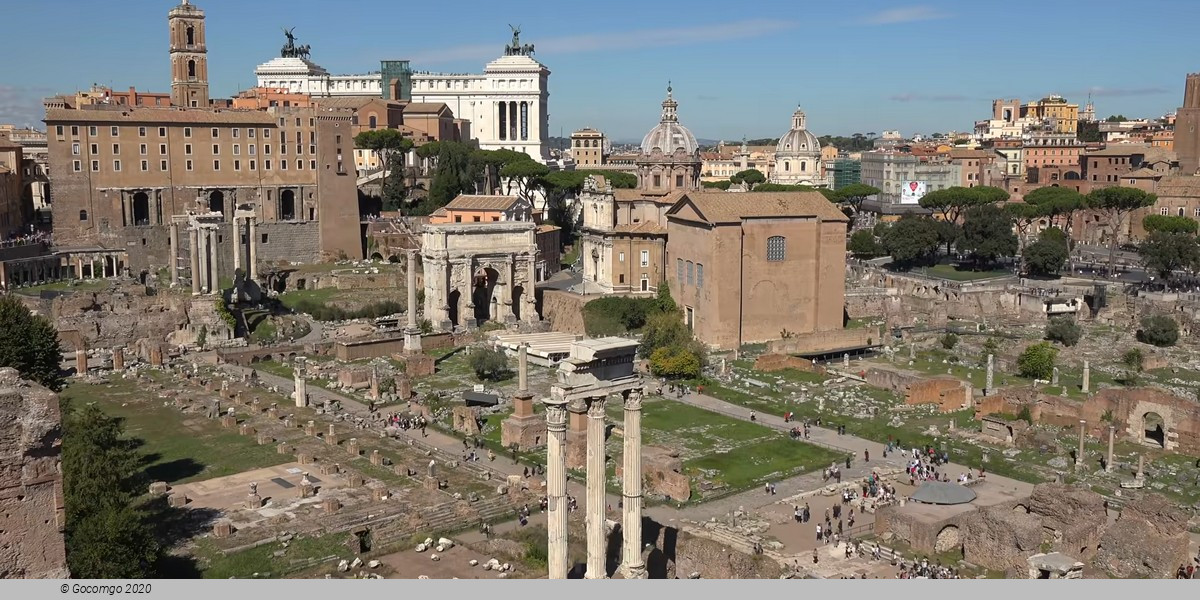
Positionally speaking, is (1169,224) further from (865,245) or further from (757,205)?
(757,205)

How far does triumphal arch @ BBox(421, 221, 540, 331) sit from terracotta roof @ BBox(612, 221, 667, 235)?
483cm

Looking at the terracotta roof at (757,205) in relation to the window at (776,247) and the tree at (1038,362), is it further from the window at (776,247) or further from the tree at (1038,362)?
the tree at (1038,362)

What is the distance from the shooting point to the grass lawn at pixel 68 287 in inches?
2096

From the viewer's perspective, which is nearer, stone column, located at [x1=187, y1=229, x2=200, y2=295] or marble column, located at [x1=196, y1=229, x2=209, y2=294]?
stone column, located at [x1=187, y1=229, x2=200, y2=295]

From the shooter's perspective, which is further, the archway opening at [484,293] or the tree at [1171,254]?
the tree at [1171,254]

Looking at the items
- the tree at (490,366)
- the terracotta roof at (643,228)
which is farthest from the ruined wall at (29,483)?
the terracotta roof at (643,228)

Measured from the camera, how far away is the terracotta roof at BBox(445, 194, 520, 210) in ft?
192

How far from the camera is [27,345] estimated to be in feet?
115

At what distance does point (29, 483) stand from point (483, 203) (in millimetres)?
42467

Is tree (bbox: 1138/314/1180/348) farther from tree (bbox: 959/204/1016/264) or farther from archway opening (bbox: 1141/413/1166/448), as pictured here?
tree (bbox: 959/204/1016/264)

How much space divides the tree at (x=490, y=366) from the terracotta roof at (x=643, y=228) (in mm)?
15275

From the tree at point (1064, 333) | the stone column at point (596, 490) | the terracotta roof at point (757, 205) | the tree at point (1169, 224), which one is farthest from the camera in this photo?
the tree at point (1169, 224)

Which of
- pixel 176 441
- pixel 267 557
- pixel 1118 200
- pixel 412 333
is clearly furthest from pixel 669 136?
pixel 267 557

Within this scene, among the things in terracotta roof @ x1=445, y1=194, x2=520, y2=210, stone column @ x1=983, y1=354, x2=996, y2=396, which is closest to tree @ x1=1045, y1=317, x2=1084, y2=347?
stone column @ x1=983, y1=354, x2=996, y2=396
